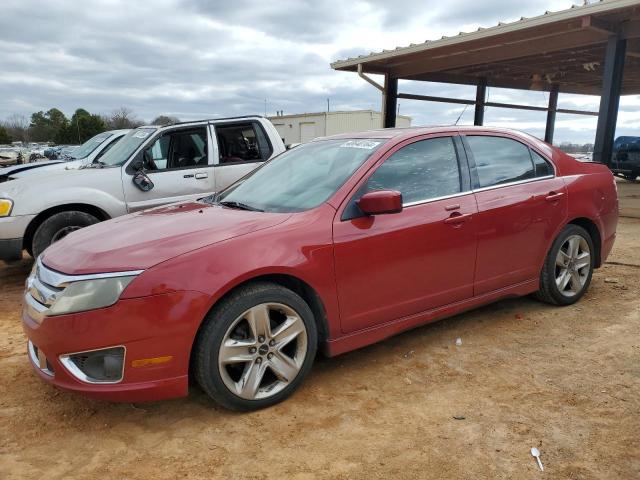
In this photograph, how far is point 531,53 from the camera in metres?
11.6

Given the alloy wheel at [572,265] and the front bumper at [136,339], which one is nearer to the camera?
the front bumper at [136,339]

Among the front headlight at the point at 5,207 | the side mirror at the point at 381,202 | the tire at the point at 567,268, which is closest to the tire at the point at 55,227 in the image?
the front headlight at the point at 5,207

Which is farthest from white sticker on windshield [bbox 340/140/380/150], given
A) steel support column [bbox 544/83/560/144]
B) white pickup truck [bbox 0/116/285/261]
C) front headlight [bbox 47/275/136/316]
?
steel support column [bbox 544/83/560/144]

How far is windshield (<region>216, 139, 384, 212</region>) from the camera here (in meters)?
3.35

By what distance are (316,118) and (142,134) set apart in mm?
25681

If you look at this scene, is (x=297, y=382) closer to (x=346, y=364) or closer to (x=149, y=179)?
(x=346, y=364)

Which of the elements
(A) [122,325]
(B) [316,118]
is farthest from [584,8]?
(B) [316,118]

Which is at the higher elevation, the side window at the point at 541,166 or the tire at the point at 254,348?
the side window at the point at 541,166

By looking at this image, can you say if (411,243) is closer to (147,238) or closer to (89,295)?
(147,238)

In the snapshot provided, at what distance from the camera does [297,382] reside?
9.98 ft

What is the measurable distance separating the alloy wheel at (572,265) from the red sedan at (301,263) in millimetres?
31

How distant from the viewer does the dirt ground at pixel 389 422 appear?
7.98 feet

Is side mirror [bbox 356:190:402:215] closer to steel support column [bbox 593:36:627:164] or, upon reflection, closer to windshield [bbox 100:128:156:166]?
windshield [bbox 100:128:156:166]

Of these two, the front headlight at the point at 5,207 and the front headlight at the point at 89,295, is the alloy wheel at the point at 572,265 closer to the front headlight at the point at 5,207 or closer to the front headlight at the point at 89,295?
the front headlight at the point at 89,295
